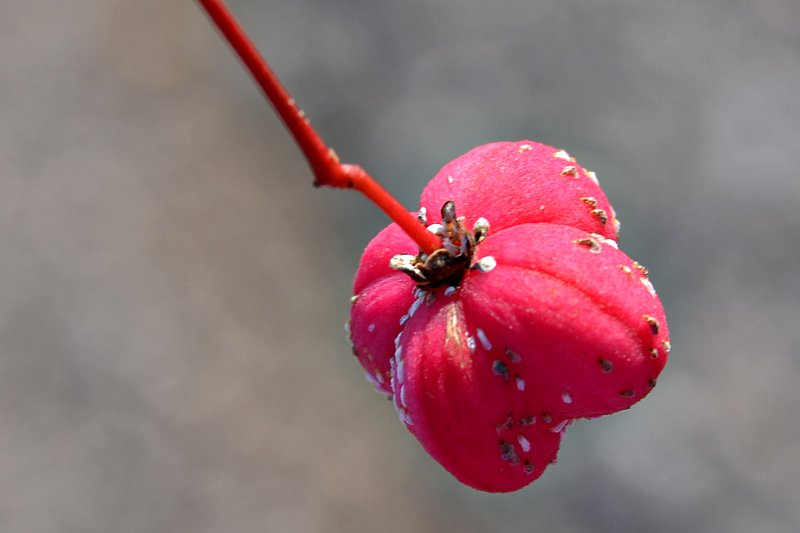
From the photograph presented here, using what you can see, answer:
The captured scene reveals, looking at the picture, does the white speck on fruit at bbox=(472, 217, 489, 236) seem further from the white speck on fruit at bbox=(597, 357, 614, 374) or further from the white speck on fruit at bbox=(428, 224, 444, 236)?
the white speck on fruit at bbox=(597, 357, 614, 374)

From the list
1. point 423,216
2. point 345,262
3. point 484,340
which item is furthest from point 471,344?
point 345,262

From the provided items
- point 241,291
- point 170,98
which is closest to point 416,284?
point 241,291

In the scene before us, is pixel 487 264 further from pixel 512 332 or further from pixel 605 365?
pixel 605 365

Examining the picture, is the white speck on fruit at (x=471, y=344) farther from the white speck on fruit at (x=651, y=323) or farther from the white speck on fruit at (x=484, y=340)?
the white speck on fruit at (x=651, y=323)

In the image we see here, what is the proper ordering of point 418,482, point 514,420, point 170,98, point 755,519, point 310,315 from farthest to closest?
point 170,98 → point 310,315 → point 418,482 → point 755,519 → point 514,420

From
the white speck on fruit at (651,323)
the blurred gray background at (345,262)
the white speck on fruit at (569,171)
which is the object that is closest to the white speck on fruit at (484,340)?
the white speck on fruit at (651,323)

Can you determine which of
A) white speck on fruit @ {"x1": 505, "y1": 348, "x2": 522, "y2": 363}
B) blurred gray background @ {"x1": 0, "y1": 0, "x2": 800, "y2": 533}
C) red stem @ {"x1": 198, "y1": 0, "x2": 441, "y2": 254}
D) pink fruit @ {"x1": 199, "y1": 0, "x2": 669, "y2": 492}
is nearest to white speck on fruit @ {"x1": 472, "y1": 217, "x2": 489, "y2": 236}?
pink fruit @ {"x1": 199, "y1": 0, "x2": 669, "y2": 492}

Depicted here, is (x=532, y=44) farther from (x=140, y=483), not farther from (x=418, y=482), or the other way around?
(x=140, y=483)
